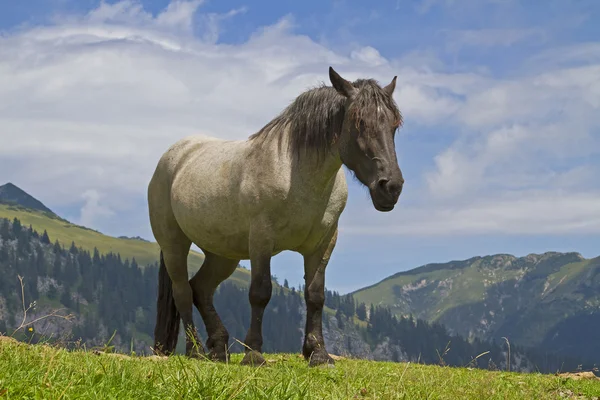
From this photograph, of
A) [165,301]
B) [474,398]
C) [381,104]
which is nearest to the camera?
[474,398]

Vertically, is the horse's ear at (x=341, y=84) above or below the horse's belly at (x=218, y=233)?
above

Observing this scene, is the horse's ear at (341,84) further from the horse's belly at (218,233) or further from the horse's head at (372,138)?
the horse's belly at (218,233)

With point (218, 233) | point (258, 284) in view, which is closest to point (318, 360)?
point (258, 284)

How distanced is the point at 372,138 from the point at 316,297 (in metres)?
3.47

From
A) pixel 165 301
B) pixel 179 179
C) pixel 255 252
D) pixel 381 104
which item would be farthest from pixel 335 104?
pixel 165 301

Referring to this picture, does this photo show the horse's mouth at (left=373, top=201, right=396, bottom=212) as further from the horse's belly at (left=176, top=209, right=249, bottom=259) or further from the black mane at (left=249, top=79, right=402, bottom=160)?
the horse's belly at (left=176, top=209, right=249, bottom=259)

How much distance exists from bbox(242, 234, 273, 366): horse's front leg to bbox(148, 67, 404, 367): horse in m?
0.02

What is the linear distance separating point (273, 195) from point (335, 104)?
82.2 inches

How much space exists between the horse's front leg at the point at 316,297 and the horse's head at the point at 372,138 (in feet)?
6.97

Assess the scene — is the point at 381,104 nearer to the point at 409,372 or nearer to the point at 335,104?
the point at 335,104

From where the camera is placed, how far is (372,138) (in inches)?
518

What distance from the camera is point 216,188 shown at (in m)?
16.1

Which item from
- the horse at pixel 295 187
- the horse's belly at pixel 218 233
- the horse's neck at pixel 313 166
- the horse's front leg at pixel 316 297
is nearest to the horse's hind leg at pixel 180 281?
the horse at pixel 295 187

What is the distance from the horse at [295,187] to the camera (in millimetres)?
13297
